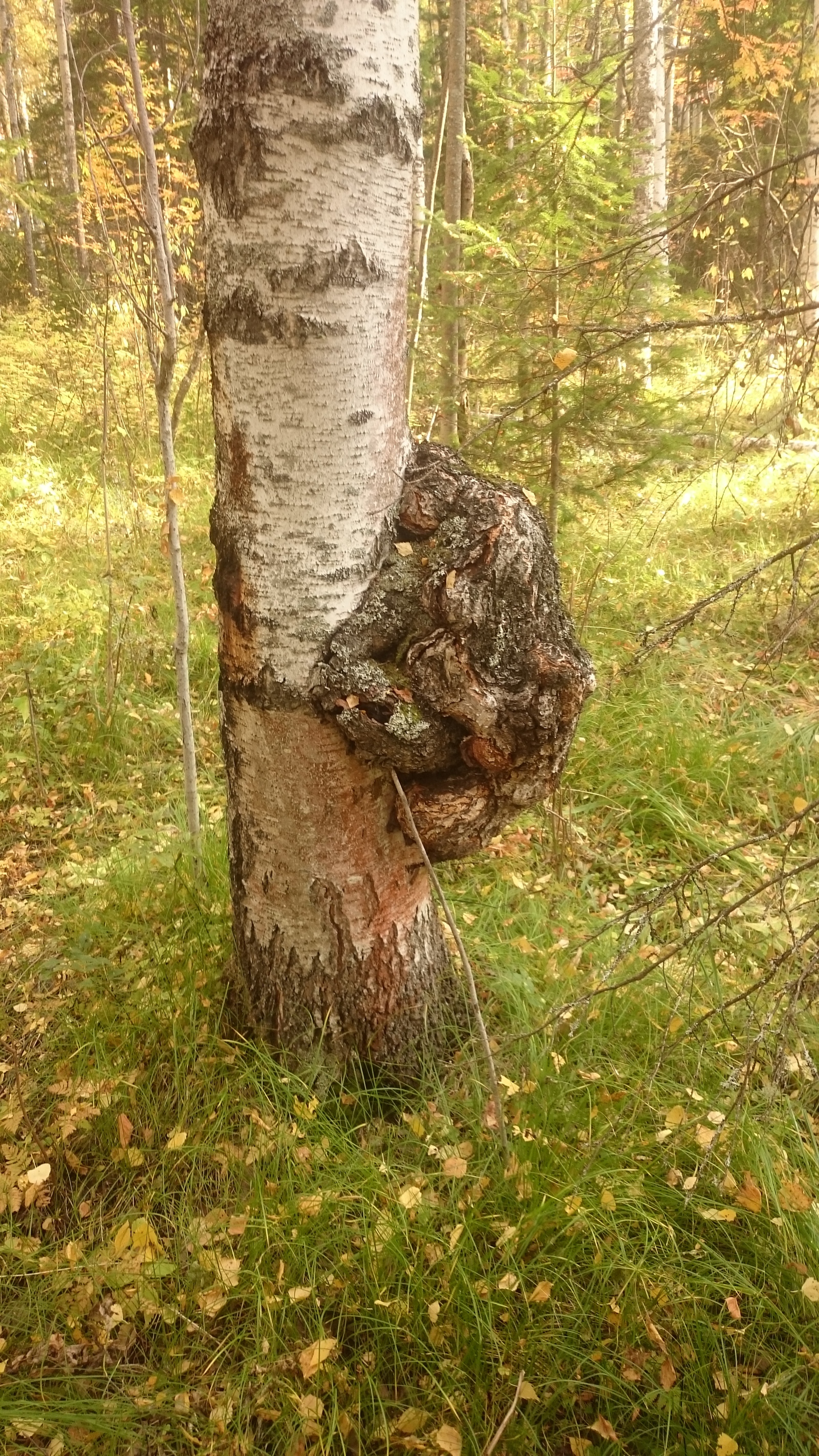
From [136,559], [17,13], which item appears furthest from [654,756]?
[17,13]

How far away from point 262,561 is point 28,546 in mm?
4452

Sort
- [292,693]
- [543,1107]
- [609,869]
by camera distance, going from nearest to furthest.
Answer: [292,693], [543,1107], [609,869]

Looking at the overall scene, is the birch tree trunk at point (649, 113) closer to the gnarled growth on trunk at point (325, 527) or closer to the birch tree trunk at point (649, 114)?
the birch tree trunk at point (649, 114)

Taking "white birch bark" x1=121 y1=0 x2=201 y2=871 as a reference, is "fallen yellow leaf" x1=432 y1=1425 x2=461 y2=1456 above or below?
below

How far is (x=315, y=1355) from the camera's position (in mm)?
1519

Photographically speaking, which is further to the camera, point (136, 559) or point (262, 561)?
point (136, 559)

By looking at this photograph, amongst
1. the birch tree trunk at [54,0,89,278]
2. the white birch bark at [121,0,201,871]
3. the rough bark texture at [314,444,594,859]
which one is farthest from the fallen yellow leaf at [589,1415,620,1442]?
the birch tree trunk at [54,0,89,278]

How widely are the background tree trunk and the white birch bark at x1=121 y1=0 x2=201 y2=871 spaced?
3.28 ft

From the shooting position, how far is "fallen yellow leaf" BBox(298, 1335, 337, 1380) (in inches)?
58.9

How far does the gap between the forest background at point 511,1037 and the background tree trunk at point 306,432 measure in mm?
457

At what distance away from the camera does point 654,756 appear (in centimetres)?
367

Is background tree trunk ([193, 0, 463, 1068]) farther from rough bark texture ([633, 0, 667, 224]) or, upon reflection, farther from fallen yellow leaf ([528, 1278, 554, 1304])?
rough bark texture ([633, 0, 667, 224])

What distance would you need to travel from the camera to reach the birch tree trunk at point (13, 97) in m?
11.4

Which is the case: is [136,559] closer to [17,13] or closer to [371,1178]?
[371,1178]
